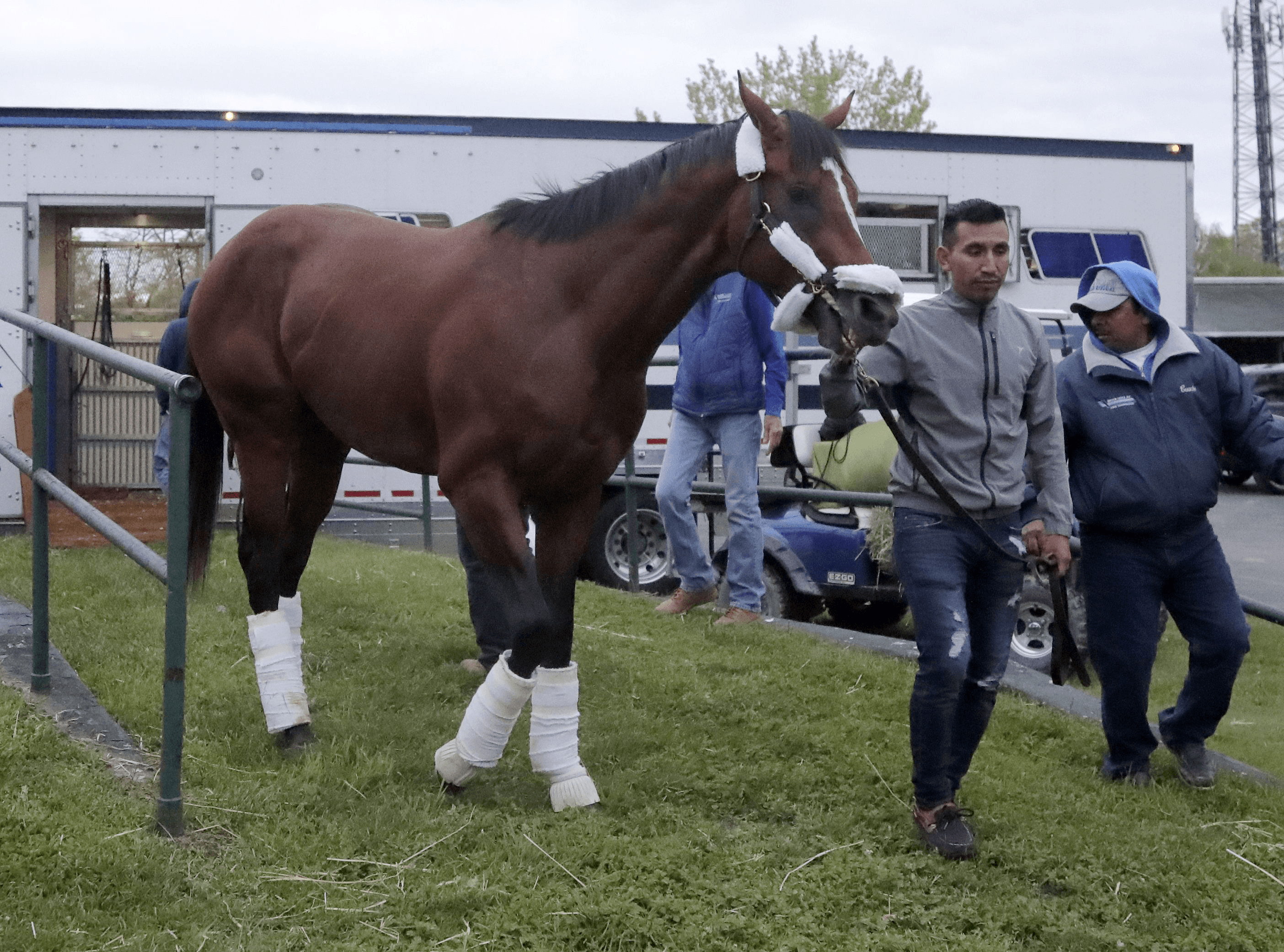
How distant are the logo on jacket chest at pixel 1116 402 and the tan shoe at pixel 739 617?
230 centimetres

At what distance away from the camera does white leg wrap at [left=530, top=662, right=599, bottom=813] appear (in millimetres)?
3420

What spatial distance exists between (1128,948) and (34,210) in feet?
27.6

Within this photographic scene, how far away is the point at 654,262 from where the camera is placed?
3.30m

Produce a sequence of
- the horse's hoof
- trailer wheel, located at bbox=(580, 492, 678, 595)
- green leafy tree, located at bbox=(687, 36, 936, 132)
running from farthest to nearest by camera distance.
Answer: green leafy tree, located at bbox=(687, 36, 936, 132)
trailer wheel, located at bbox=(580, 492, 678, 595)
the horse's hoof

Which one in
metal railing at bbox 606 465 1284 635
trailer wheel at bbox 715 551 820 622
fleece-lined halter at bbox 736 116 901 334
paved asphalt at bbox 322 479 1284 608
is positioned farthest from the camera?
paved asphalt at bbox 322 479 1284 608

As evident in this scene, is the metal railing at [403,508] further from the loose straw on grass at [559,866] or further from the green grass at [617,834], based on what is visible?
the loose straw on grass at [559,866]

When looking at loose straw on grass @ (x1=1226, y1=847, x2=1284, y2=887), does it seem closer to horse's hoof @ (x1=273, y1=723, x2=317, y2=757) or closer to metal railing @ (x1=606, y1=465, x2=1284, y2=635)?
metal railing @ (x1=606, y1=465, x2=1284, y2=635)

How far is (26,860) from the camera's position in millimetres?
2760

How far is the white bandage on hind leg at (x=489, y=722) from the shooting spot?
134 inches

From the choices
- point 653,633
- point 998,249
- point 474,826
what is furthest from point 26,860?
point 653,633

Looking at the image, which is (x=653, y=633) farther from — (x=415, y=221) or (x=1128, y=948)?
(x=415, y=221)

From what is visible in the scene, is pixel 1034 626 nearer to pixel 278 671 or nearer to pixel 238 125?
pixel 278 671

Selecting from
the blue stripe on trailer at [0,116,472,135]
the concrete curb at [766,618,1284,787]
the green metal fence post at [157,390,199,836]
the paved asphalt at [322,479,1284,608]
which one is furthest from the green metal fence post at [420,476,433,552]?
the green metal fence post at [157,390,199,836]

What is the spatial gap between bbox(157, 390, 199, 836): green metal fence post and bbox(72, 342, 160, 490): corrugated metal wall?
279 inches
